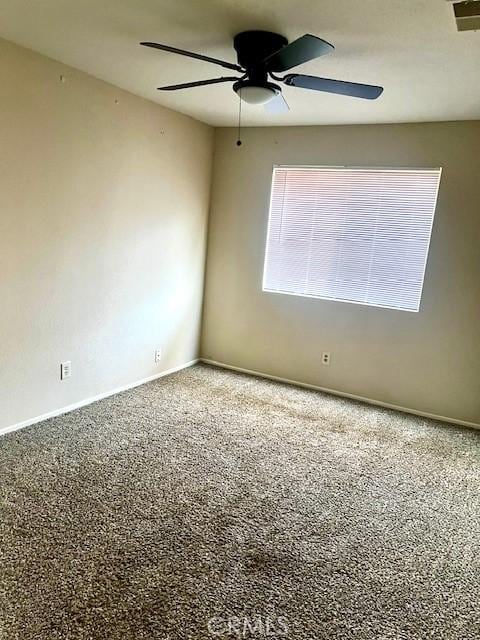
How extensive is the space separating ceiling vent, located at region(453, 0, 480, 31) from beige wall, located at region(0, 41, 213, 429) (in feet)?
7.92

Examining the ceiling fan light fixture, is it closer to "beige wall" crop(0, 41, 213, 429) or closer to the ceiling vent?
the ceiling vent

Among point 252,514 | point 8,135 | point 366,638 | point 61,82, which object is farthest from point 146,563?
point 61,82

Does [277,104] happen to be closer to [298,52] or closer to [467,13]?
[298,52]

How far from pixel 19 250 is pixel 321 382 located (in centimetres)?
289

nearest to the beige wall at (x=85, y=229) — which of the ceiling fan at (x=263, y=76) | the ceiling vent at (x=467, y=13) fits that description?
the ceiling fan at (x=263, y=76)

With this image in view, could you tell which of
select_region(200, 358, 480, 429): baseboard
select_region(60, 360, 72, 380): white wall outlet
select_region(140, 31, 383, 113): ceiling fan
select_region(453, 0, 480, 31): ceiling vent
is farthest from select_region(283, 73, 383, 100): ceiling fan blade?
select_region(200, 358, 480, 429): baseboard

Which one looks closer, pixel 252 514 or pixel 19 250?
pixel 252 514

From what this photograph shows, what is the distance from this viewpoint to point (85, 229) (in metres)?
3.38

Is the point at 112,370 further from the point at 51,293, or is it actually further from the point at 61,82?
the point at 61,82

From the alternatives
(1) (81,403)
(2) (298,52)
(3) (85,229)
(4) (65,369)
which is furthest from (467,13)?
(1) (81,403)

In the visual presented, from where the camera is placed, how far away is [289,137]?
4281mm

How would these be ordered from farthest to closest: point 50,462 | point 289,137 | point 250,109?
point 289,137 → point 250,109 → point 50,462

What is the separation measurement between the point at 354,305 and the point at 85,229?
7.96 feet

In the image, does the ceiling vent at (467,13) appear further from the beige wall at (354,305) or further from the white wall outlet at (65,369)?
the white wall outlet at (65,369)
